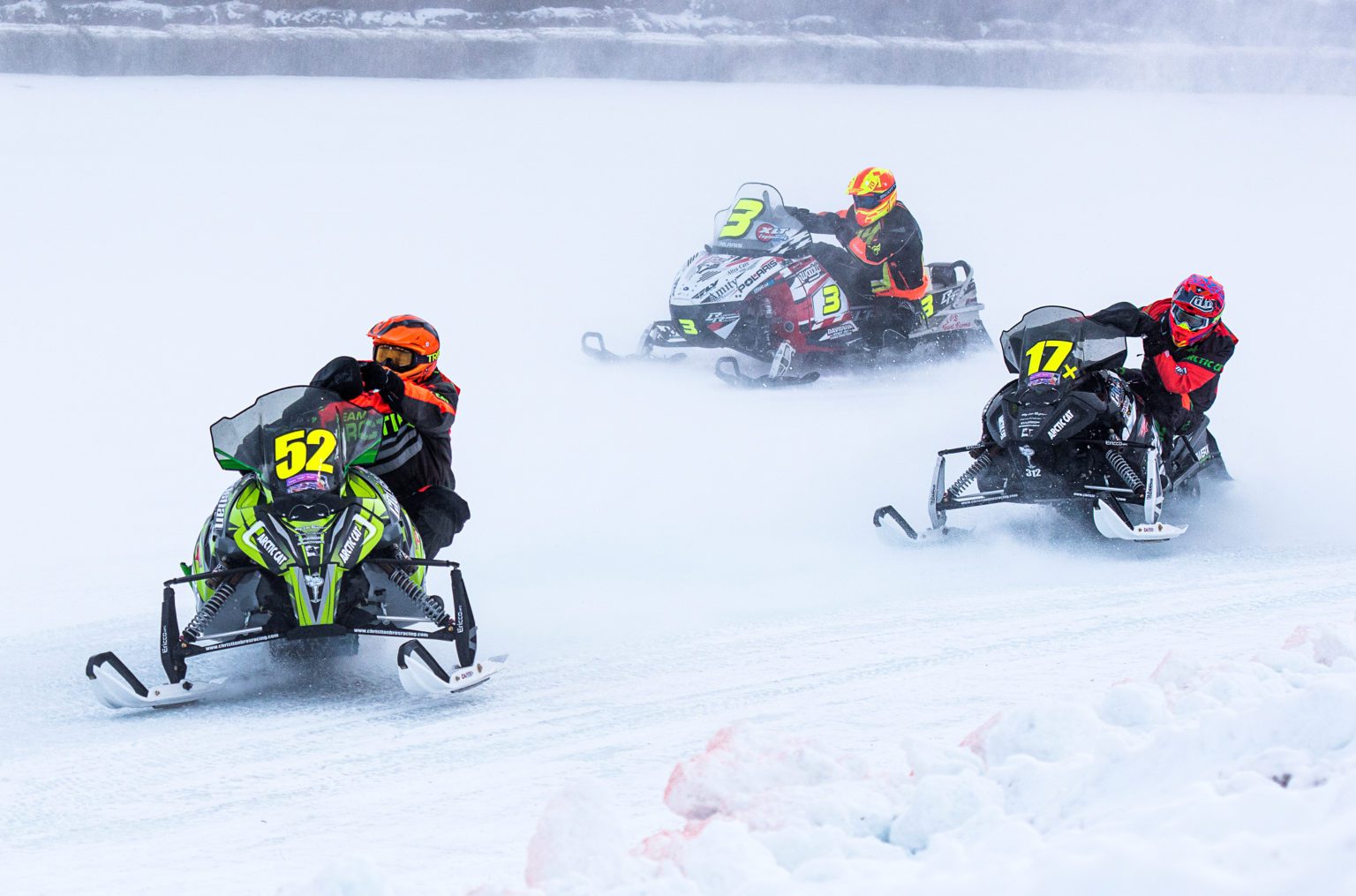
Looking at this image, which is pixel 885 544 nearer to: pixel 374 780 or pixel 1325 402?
pixel 374 780

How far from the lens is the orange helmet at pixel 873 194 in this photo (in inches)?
446

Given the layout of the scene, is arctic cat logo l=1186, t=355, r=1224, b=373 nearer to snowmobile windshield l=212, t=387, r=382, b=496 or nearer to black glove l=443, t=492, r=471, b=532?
black glove l=443, t=492, r=471, b=532

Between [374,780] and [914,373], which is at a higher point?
[374,780]

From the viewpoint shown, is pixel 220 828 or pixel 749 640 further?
pixel 749 640

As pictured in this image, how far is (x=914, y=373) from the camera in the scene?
1175 centimetres

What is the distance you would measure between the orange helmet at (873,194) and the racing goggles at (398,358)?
5672 mm

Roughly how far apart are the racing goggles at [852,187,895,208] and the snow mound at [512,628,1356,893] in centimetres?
757

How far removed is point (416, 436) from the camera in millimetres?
6301

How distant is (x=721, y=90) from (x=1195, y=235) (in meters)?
7.01

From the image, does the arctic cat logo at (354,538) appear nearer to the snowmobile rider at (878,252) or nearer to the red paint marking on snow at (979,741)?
the red paint marking on snow at (979,741)

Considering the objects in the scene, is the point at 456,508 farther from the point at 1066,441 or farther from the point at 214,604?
the point at 1066,441

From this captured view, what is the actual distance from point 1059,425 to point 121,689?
450 cm

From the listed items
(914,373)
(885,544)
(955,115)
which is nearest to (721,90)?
(955,115)

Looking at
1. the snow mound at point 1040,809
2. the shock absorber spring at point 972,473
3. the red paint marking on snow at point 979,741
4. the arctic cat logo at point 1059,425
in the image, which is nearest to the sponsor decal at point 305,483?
the snow mound at point 1040,809
